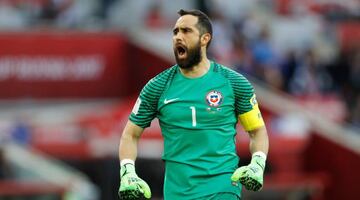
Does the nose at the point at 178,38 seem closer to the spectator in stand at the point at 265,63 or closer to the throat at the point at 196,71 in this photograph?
the throat at the point at 196,71

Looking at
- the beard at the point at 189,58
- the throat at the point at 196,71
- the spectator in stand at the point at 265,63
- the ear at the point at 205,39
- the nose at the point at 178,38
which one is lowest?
the spectator in stand at the point at 265,63

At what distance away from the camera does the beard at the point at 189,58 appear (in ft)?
27.0

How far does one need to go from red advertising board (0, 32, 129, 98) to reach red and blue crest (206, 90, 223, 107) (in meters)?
14.5

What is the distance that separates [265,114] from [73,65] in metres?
4.55

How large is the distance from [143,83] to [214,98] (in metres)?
15.3

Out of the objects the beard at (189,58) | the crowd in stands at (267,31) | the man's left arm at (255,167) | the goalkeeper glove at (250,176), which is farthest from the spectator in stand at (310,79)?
the goalkeeper glove at (250,176)

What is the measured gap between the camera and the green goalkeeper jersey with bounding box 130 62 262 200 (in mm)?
8258

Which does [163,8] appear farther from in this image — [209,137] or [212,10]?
[209,137]

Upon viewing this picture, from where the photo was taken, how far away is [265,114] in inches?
790

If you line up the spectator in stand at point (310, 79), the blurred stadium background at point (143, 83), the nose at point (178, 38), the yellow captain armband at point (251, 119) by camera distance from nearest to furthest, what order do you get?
the nose at point (178, 38), the yellow captain armband at point (251, 119), the blurred stadium background at point (143, 83), the spectator in stand at point (310, 79)

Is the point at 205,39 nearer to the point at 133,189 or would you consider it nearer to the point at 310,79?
the point at 133,189

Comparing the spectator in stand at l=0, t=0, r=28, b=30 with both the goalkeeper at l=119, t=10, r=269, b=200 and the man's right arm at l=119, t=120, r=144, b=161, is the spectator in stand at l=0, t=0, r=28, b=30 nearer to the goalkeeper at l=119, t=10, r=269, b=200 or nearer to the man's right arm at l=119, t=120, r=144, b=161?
the man's right arm at l=119, t=120, r=144, b=161

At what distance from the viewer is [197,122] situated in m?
8.30

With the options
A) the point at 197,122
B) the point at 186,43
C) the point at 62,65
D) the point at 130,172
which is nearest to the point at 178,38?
the point at 186,43
